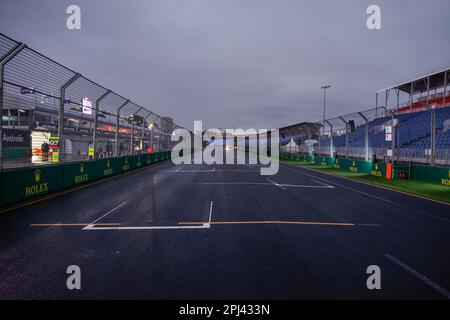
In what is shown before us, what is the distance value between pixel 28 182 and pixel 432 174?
19.5 metres

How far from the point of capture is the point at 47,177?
9945mm

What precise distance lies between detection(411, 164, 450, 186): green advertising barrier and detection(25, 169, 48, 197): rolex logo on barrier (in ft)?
61.8

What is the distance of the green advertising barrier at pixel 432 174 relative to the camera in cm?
1348

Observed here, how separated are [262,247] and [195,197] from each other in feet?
17.1

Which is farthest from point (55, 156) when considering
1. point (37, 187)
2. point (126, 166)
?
point (126, 166)

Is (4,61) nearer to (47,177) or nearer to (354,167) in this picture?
(47,177)

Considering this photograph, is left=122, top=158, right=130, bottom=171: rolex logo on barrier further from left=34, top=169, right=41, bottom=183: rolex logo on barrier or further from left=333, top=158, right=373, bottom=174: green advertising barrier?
left=333, top=158, right=373, bottom=174: green advertising barrier

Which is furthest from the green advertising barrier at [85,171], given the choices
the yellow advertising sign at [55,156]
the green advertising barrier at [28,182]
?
the green advertising barrier at [28,182]

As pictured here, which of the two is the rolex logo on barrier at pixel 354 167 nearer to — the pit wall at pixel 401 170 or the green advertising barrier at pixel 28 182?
the pit wall at pixel 401 170

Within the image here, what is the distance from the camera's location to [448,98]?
137 ft

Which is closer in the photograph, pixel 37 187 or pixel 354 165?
pixel 37 187

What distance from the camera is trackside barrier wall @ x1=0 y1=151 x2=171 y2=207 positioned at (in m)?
7.97
